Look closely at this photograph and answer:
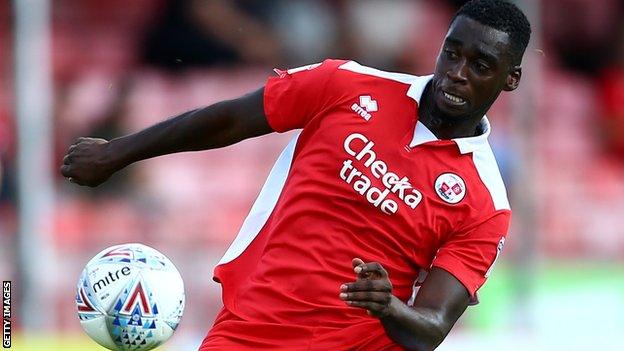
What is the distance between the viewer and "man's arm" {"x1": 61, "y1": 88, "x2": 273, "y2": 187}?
188 inches

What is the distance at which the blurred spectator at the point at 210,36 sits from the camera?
38.8 ft

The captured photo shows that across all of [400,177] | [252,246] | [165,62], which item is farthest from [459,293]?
[165,62]

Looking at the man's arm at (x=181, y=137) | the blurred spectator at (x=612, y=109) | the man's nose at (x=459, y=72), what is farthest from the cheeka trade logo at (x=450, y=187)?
the blurred spectator at (x=612, y=109)

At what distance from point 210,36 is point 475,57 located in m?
7.49

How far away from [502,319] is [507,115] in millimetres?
2564

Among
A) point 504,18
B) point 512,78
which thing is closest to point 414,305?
point 512,78

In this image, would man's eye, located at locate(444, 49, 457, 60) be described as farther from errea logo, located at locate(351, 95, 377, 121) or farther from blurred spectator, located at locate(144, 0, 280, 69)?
blurred spectator, located at locate(144, 0, 280, 69)

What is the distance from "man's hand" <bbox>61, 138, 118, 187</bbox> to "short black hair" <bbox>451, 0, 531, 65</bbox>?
1.34 metres

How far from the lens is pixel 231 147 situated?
37.1 feet

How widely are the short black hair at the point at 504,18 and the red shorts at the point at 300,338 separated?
1.10 meters

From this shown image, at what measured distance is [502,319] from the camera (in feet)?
31.8

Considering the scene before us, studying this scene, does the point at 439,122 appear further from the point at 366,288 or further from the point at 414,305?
the point at 366,288

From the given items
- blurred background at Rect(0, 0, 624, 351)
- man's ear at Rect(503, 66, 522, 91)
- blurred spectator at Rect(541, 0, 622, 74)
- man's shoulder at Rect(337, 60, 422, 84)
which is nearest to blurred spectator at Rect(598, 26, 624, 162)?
blurred background at Rect(0, 0, 624, 351)

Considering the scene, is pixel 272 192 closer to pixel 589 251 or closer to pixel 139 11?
pixel 589 251
